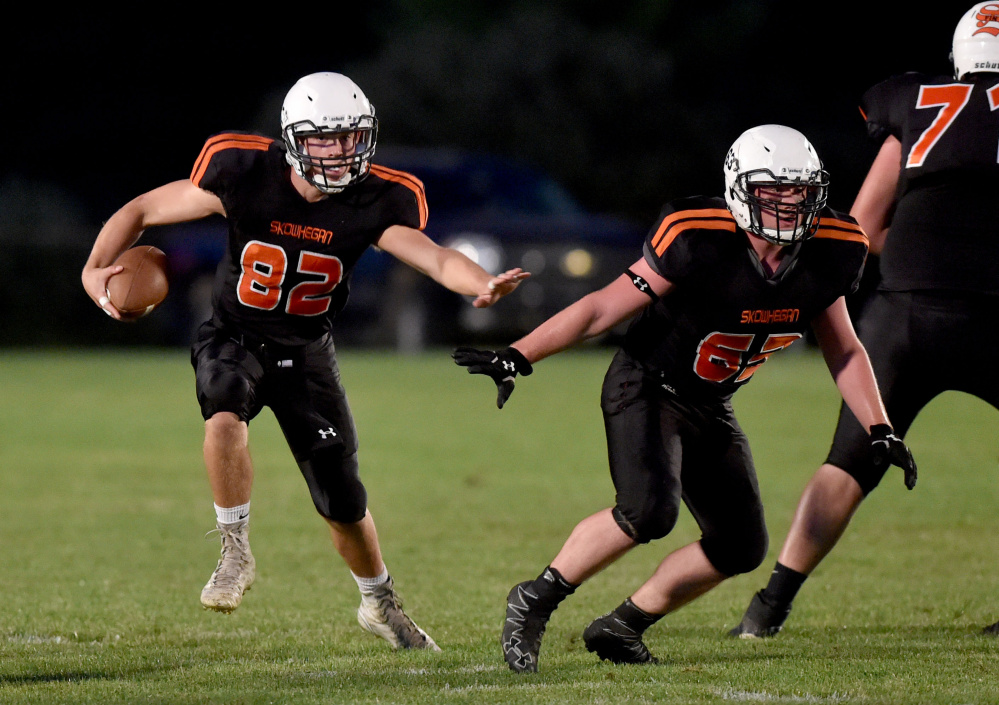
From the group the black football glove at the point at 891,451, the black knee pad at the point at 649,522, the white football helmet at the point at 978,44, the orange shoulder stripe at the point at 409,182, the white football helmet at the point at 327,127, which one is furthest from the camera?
the white football helmet at the point at 978,44

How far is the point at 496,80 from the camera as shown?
25531 mm

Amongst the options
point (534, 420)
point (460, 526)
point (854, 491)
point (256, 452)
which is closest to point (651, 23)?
point (534, 420)

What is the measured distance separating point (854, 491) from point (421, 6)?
2540cm

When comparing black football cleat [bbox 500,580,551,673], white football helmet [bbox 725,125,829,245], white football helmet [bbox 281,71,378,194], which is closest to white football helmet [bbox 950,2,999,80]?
white football helmet [bbox 725,125,829,245]

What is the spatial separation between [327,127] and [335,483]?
3.80 ft

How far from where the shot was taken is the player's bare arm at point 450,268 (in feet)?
14.0

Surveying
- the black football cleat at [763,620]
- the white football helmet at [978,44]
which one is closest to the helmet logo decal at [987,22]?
the white football helmet at [978,44]

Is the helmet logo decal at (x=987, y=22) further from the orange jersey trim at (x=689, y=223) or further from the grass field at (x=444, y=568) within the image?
the grass field at (x=444, y=568)

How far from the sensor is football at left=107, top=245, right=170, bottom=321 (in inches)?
191

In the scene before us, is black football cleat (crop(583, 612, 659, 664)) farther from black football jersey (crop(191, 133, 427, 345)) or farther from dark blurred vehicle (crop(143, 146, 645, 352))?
dark blurred vehicle (crop(143, 146, 645, 352))

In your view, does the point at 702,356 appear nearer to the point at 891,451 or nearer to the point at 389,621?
the point at 891,451

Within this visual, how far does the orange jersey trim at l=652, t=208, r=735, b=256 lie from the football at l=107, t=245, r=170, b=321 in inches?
67.4

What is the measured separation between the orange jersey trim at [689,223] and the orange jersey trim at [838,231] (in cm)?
28

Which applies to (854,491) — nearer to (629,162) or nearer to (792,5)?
(629,162)
